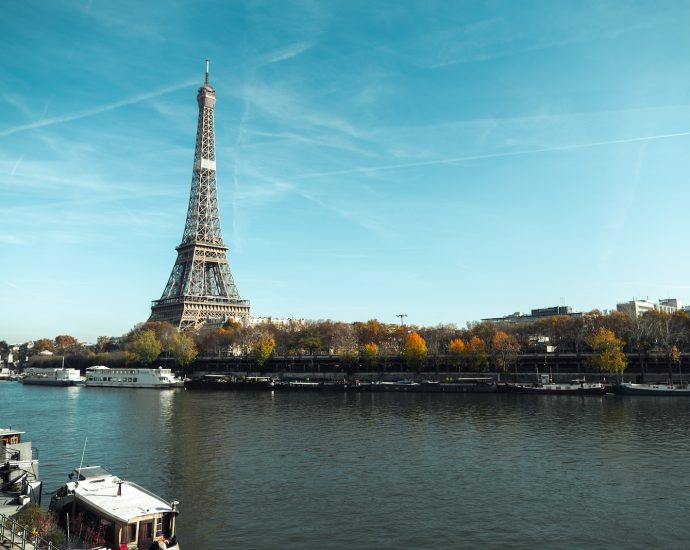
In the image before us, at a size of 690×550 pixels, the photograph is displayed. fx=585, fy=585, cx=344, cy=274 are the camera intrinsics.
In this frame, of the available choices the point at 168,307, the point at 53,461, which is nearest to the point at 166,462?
the point at 53,461

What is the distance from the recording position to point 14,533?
20.7 m

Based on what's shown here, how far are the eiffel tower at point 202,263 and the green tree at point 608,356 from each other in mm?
108670

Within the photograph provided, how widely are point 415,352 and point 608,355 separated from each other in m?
35.9

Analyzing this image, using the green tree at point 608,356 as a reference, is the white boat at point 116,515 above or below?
below

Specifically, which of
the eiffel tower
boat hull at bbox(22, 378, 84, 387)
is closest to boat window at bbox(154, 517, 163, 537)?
boat hull at bbox(22, 378, 84, 387)

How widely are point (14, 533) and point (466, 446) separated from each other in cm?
3390

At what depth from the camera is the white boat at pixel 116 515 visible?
2272cm

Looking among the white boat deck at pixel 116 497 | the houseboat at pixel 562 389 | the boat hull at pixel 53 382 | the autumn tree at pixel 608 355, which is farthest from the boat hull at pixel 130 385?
the white boat deck at pixel 116 497

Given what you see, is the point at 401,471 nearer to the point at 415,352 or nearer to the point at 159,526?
the point at 159,526

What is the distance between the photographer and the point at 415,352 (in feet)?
388

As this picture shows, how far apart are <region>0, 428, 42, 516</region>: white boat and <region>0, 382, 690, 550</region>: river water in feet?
16.1

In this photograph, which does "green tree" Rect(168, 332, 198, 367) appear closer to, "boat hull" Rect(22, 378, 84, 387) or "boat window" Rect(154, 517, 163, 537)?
"boat hull" Rect(22, 378, 84, 387)

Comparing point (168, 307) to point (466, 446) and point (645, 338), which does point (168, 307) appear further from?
point (466, 446)

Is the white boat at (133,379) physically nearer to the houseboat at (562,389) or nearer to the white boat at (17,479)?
the houseboat at (562,389)
